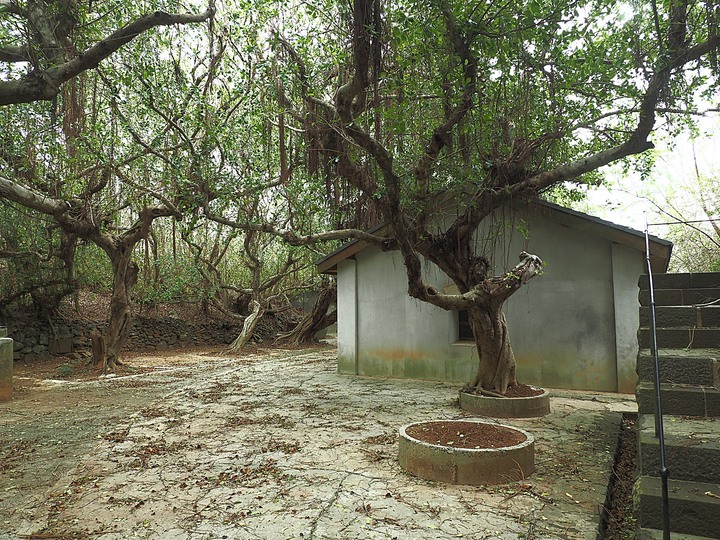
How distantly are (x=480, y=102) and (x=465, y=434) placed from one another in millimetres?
4073

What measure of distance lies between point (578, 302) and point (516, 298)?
1.12 metres

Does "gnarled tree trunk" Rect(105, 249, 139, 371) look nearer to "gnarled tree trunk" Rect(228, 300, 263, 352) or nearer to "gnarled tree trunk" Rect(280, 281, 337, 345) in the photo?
"gnarled tree trunk" Rect(228, 300, 263, 352)

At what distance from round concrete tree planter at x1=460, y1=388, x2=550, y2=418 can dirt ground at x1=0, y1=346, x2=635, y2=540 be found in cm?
23

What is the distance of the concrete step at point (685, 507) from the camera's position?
8.43ft

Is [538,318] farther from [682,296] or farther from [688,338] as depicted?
[688,338]

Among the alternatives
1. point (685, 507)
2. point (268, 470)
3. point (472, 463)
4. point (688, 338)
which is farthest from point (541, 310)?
point (685, 507)

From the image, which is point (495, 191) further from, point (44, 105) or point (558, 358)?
point (44, 105)

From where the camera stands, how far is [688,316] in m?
4.02

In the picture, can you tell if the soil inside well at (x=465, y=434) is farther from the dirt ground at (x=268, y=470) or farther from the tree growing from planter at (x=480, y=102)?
the tree growing from planter at (x=480, y=102)

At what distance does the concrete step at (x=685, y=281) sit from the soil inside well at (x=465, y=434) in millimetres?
1906

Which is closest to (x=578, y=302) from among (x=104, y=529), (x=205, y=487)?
(x=205, y=487)

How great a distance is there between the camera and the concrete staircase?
2.66 m

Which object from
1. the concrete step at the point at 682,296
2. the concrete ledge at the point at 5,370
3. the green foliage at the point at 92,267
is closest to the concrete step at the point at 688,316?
the concrete step at the point at 682,296

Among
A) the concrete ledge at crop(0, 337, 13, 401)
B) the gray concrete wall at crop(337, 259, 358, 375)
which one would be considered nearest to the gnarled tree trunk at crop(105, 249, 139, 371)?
the concrete ledge at crop(0, 337, 13, 401)
